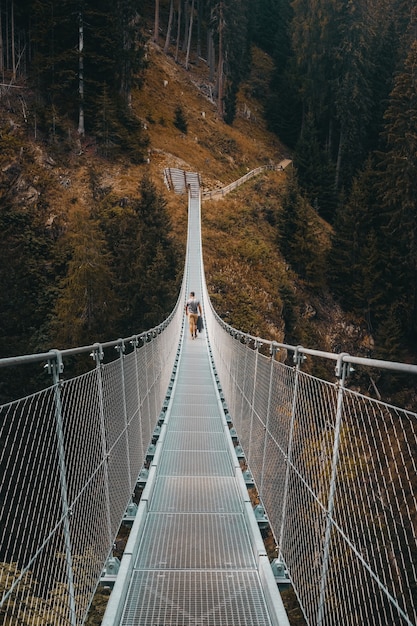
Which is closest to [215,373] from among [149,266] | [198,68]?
[149,266]

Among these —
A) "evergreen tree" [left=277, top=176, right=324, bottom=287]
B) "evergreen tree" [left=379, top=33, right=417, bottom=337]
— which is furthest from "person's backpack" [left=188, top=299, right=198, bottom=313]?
"evergreen tree" [left=379, top=33, right=417, bottom=337]

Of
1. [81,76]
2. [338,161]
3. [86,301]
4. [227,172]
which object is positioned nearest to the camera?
[86,301]

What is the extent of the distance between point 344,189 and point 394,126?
27.0 feet

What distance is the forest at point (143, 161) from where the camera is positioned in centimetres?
1920

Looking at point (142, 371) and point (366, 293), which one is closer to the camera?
point (142, 371)

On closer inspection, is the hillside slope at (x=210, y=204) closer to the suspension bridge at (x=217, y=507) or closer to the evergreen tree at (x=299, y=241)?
the evergreen tree at (x=299, y=241)

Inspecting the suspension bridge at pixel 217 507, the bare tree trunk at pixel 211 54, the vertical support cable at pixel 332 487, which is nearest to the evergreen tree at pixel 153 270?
the suspension bridge at pixel 217 507

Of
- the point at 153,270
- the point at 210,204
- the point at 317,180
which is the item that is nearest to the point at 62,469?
the point at 153,270

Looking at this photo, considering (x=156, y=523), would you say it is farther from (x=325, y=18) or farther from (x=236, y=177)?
(x=325, y=18)

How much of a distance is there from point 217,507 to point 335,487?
7.23 feet

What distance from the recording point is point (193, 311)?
12703mm

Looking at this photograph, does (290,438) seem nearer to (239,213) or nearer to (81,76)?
(239,213)

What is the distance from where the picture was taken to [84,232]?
1894 centimetres

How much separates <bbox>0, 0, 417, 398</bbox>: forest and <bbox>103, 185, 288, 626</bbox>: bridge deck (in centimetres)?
1334
